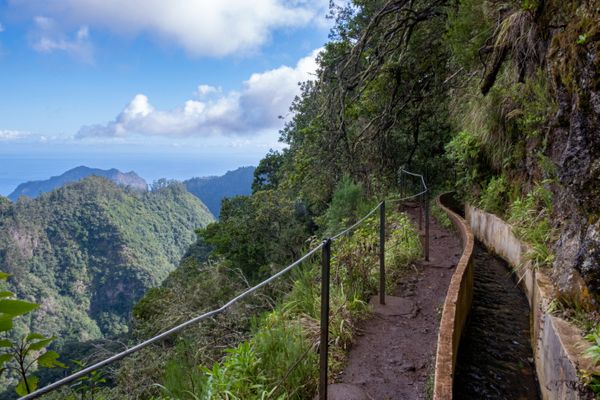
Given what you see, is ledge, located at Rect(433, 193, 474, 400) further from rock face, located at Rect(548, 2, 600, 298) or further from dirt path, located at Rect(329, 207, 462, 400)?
rock face, located at Rect(548, 2, 600, 298)

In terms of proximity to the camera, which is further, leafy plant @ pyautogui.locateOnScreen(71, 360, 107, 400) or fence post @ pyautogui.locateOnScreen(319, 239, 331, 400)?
fence post @ pyautogui.locateOnScreen(319, 239, 331, 400)

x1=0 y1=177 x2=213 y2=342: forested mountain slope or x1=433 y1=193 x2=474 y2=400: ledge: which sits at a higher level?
Answer: x1=433 y1=193 x2=474 y2=400: ledge

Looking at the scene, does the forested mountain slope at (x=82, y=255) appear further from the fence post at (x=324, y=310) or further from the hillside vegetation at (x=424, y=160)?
the fence post at (x=324, y=310)

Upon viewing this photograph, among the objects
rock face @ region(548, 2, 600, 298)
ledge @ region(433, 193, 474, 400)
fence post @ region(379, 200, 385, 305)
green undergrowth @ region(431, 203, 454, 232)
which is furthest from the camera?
green undergrowth @ region(431, 203, 454, 232)

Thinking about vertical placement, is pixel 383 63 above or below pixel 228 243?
above

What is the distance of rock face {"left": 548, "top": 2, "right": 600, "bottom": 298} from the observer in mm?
3434

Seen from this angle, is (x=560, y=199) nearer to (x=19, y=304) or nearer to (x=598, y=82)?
(x=598, y=82)

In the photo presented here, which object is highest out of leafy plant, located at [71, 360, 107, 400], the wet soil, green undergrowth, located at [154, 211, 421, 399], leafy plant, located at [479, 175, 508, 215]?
leafy plant, located at [479, 175, 508, 215]

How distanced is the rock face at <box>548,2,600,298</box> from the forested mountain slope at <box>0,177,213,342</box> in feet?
233

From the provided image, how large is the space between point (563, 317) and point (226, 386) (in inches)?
109

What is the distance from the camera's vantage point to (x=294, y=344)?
10.6 feet

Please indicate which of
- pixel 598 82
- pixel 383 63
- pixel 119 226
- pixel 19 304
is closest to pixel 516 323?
pixel 598 82

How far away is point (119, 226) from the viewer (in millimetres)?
90750

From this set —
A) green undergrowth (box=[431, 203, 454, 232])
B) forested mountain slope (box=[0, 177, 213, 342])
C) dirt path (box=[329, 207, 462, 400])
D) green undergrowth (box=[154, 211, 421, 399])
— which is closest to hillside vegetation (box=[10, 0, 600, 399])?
green undergrowth (box=[154, 211, 421, 399])
